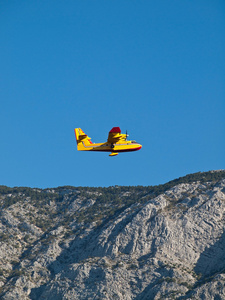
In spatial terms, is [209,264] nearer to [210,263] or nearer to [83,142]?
[210,263]

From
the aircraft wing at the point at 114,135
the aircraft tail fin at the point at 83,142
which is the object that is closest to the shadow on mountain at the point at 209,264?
the aircraft wing at the point at 114,135

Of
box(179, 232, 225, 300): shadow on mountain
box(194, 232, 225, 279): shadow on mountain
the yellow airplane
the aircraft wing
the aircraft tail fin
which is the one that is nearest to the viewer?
the aircraft wing

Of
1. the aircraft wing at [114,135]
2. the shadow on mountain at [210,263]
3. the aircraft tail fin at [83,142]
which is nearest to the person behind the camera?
the aircraft wing at [114,135]

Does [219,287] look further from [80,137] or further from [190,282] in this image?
[80,137]

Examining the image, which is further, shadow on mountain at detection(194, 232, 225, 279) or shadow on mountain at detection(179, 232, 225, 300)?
shadow on mountain at detection(194, 232, 225, 279)

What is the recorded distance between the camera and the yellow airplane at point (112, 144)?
15362cm

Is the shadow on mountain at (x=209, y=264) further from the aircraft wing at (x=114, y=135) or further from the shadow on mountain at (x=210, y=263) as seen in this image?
the aircraft wing at (x=114, y=135)

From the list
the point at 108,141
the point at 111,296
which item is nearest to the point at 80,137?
the point at 108,141

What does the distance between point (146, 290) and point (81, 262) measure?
2422 cm

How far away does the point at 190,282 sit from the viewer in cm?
18175

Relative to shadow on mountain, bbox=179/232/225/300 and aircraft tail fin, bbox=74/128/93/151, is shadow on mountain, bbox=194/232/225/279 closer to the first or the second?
shadow on mountain, bbox=179/232/225/300

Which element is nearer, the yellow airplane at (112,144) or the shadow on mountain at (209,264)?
the yellow airplane at (112,144)

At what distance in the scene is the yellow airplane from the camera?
153625 mm

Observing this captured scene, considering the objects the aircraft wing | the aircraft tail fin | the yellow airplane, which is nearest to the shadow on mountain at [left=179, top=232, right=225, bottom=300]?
the yellow airplane
